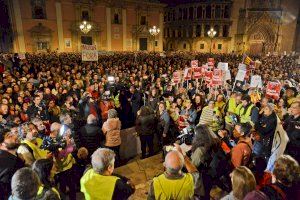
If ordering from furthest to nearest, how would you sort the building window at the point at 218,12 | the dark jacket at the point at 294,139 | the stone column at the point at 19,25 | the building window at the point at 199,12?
the building window at the point at 199,12, the building window at the point at 218,12, the stone column at the point at 19,25, the dark jacket at the point at 294,139

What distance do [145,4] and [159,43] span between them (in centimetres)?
595

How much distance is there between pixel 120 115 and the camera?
891cm

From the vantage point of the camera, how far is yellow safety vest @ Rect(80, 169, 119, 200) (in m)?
2.84

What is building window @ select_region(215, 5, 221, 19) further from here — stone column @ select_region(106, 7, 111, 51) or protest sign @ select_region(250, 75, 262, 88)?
protest sign @ select_region(250, 75, 262, 88)

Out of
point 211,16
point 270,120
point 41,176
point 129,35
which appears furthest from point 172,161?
point 211,16

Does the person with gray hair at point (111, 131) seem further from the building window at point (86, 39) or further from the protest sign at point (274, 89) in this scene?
the building window at point (86, 39)

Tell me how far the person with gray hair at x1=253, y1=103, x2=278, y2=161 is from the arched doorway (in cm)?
4834

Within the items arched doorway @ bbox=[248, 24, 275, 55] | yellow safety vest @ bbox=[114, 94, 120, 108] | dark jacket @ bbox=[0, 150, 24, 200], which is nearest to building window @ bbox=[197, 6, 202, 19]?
arched doorway @ bbox=[248, 24, 275, 55]

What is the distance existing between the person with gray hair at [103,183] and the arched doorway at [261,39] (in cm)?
5192

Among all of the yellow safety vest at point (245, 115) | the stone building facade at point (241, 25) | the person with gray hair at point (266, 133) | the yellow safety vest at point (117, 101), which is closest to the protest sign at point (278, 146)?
the person with gray hair at point (266, 133)

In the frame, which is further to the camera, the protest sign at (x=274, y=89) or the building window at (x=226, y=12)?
the building window at (x=226, y=12)

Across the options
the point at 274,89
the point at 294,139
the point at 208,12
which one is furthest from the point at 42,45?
the point at 208,12

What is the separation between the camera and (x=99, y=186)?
2.86 metres

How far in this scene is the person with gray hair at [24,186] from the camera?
8.32 feet
